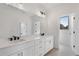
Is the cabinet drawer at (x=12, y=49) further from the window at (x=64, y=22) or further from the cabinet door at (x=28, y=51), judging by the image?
the window at (x=64, y=22)

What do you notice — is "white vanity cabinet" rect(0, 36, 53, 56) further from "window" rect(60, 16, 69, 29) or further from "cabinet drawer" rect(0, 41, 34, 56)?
"window" rect(60, 16, 69, 29)

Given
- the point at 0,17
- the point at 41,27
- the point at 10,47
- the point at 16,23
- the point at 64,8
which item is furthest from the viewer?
the point at 41,27

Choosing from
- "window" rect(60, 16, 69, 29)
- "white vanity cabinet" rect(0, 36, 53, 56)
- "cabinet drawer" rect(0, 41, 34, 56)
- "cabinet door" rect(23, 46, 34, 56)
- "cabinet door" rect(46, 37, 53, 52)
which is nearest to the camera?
"cabinet drawer" rect(0, 41, 34, 56)

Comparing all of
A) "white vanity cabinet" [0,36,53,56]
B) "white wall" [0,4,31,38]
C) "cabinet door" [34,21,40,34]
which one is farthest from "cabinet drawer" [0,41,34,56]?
"cabinet door" [34,21,40,34]

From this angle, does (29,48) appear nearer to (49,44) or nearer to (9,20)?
(9,20)

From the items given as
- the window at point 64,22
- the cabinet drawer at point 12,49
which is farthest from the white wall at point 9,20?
the window at point 64,22

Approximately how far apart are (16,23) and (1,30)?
0.49 meters

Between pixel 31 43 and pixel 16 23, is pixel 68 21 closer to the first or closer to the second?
pixel 31 43

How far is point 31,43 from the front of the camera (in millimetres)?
2342

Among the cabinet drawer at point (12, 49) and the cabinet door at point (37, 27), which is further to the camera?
the cabinet door at point (37, 27)

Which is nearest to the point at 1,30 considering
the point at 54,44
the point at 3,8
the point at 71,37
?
the point at 3,8

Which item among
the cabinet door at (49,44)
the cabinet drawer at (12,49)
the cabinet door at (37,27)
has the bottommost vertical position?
the cabinet door at (49,44)

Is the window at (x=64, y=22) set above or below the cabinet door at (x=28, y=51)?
above

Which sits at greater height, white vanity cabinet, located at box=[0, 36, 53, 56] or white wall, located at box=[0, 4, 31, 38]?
white wall, located at box=[0, 4, 31, 38]
